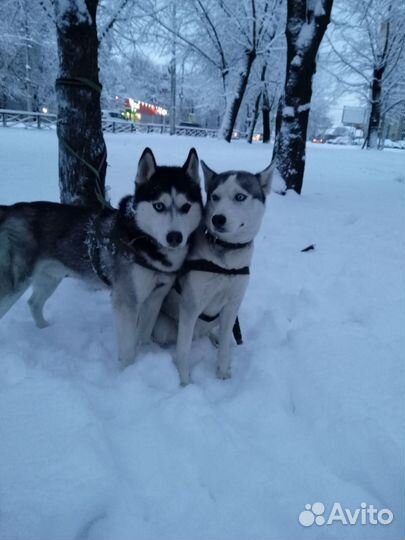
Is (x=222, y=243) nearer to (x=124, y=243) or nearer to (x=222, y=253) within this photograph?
(x=222, y=253)

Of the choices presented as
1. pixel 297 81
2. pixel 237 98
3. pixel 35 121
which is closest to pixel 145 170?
pixel 297 81

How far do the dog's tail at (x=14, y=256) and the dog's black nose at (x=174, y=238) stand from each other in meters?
1.14

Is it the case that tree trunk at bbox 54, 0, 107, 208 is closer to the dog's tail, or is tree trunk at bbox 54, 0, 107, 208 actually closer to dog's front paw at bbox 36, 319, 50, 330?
the dog's tail

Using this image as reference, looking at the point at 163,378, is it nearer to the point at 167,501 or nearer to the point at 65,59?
the point at 167,501

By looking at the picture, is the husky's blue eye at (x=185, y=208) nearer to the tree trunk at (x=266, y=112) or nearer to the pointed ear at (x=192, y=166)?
the pointed ear at (x=192, y=166)

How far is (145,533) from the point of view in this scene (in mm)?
1602

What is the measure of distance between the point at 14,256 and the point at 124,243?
2.77 feet

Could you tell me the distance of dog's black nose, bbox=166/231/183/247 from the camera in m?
2.27

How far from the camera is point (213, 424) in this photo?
2156 millimetres

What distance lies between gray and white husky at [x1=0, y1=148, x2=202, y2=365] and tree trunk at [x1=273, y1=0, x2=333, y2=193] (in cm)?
488

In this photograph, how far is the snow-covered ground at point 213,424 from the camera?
166cm

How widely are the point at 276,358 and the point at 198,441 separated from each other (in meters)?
0.99

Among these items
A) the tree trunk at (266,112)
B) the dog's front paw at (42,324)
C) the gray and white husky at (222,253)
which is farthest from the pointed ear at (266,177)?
the tree trunk at (266,112)

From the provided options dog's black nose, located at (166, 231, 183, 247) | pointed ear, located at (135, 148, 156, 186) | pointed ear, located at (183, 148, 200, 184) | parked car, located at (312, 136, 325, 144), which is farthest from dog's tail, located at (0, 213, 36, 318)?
parked car, located at (312, 136, 325, 144)
